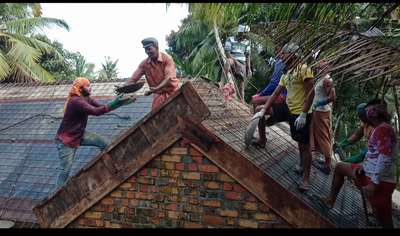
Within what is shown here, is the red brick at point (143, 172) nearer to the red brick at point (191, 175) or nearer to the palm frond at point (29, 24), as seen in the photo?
the red brick at point (191, 175)

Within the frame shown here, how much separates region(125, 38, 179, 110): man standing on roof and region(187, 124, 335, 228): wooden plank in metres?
1.76

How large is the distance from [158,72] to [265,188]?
272 centimetres

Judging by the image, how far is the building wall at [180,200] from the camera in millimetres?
3729

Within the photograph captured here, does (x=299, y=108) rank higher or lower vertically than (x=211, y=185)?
higher

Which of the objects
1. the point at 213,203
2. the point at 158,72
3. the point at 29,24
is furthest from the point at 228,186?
the point at 29,24

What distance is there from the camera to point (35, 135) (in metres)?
7.40

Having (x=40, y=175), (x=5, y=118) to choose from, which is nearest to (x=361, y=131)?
(x=40, y=175)

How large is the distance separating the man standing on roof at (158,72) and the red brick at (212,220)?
1.99 m

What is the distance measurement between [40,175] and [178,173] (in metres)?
3.27

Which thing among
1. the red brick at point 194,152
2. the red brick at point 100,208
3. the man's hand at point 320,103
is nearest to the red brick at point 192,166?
the red brick at point 194,152

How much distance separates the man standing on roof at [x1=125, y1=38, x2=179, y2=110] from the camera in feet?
17.6

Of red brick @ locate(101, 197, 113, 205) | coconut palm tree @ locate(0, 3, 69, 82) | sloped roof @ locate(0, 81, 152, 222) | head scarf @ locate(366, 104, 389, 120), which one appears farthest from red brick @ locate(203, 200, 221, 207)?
coconut palm tree @ locate(0, 3, 69, 82)

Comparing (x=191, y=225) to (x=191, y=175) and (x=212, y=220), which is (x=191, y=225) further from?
(x=191, y=175)

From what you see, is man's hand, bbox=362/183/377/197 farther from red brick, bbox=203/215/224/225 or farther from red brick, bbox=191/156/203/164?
red brick, bbox=191/156/203/164
